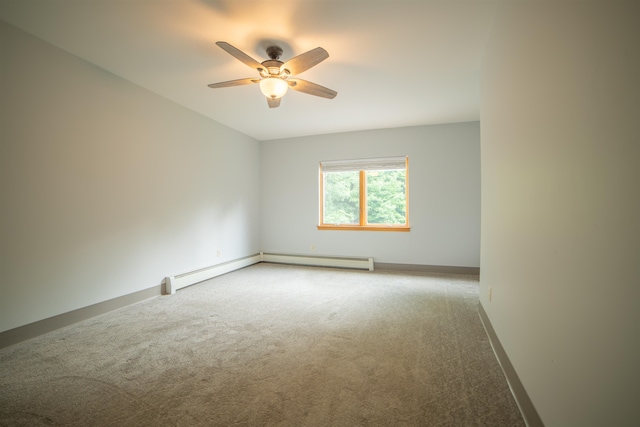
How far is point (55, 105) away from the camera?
8.38 ft

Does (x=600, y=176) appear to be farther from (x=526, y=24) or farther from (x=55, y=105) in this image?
(x=55, y=105)

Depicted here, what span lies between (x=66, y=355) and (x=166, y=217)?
1916 millimetres

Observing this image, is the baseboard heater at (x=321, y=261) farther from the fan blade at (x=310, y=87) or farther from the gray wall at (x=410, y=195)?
the fan blade at (x=310, y=87)

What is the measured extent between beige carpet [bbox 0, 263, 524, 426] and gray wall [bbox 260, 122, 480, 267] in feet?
5.54

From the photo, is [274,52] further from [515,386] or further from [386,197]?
[386,197]

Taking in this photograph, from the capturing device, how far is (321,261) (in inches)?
209

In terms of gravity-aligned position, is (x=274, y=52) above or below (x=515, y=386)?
above

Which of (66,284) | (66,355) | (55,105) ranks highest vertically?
(55,105)

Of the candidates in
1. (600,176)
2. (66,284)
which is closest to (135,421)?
(66,284)

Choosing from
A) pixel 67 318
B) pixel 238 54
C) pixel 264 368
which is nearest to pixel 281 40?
pixel 238 54

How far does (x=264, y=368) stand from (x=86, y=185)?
101 inches

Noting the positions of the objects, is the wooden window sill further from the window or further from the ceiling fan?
the ceiling fan

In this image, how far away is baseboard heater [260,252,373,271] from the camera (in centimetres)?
503

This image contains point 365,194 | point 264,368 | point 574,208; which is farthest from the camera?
point 365,194
